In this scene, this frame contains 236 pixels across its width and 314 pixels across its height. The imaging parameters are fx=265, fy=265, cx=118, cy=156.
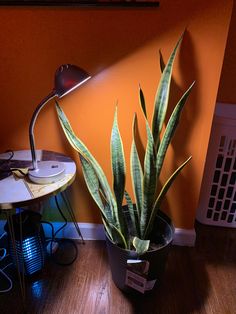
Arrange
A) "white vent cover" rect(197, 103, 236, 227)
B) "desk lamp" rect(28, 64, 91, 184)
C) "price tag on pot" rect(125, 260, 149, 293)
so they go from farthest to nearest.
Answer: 1. "white vent cover" rect(197, 103, 236, 227)
2. "price tag on pot" rect(125, 260, 149, 293)
3. "desk lamp" rect(28, 64, 91, 184)

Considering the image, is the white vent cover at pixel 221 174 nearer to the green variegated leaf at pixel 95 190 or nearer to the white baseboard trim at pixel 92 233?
the white baseboard trim at pixel 92 233

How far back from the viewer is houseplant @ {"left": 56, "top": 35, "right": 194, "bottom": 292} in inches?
39.7

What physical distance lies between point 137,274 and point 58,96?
0.77 metres

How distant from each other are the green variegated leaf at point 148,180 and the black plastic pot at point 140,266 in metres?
0.12

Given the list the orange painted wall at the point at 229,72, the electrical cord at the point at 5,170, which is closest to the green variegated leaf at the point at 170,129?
the electrical cord at the point at 5,170

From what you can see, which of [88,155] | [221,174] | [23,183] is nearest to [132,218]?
[88,155]

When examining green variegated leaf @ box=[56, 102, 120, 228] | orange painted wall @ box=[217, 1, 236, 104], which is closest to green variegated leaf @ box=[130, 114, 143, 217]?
green variegated leaf @ box=[56, 102, 120, 228]

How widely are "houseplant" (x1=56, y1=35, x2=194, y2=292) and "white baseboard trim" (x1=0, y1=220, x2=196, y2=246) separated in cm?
30

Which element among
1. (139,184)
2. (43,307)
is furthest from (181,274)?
(43,307)

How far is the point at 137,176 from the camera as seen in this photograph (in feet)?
3.68

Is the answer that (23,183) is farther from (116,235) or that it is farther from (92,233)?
(92,233)

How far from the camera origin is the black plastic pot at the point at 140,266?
1.06 meters

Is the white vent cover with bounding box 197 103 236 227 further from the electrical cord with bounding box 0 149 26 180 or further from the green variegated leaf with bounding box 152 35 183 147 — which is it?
the electrical cord with bounding box 0 149 26 180

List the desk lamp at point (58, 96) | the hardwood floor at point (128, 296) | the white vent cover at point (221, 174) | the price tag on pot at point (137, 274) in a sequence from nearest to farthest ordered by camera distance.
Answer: the desk lamp at point (58, 96) < the price tag on pot at point (137, 274) < the hardwood floor at point (128, 296) < the white vent cover at point (221, 174)
